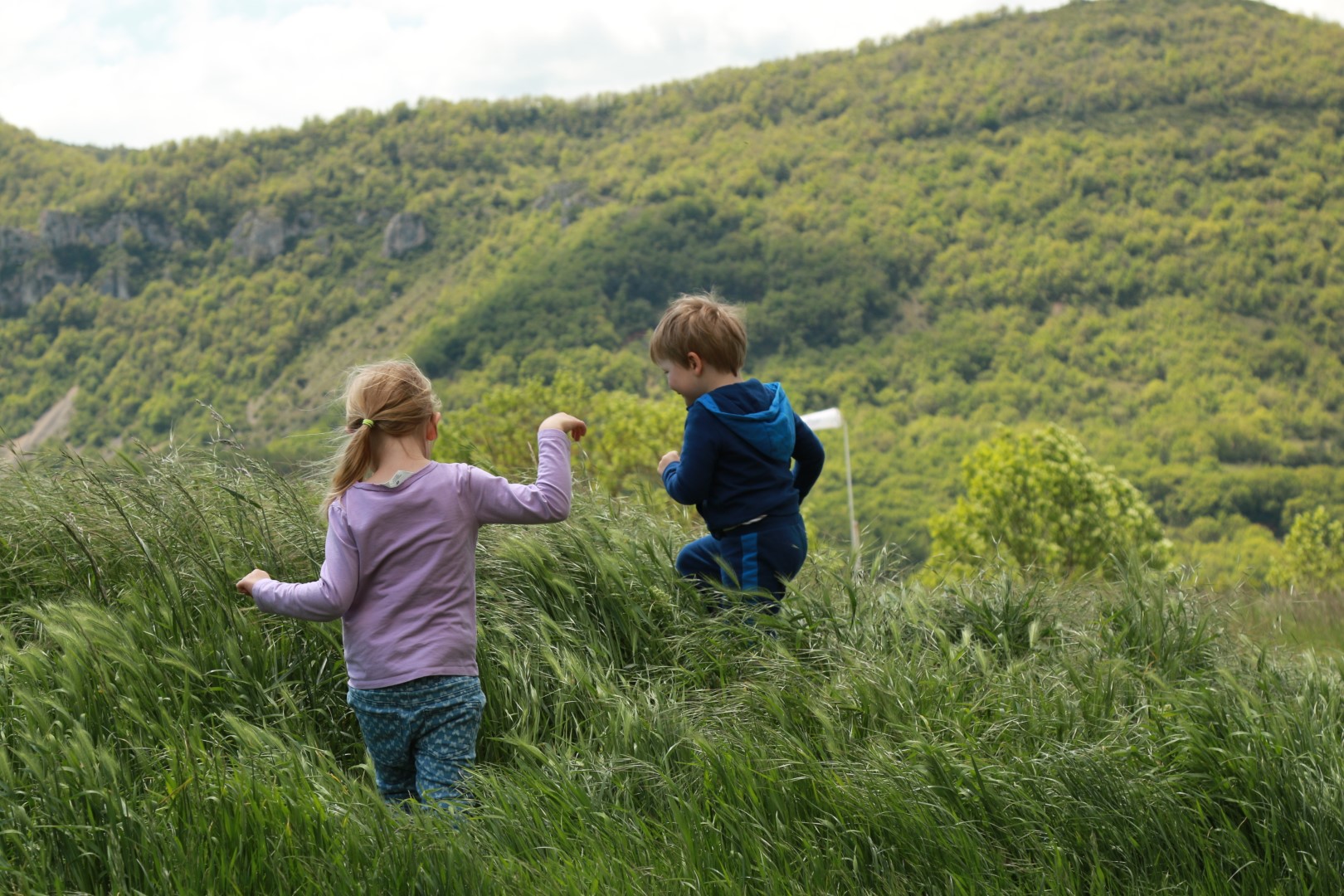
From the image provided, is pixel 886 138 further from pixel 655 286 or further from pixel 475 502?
pixel 475 502

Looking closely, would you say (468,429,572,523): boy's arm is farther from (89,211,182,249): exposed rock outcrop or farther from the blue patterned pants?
(89,211,182,249): exposed rock outcrop

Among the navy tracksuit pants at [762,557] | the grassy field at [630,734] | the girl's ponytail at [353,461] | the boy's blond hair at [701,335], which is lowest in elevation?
the grassy field at [630,734]

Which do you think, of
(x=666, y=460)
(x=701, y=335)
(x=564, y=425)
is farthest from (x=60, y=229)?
(x=564, y=425)

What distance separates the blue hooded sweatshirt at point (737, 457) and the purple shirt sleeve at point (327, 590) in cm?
106

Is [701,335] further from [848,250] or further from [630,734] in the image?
[848,250]

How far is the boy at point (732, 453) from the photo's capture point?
3.33 metres

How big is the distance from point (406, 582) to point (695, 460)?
40.3 inches

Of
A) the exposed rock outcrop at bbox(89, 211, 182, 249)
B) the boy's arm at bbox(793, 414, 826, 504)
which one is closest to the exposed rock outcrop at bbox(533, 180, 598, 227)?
the exposed rock outcrop at bbox(89, 211, 182, 249)

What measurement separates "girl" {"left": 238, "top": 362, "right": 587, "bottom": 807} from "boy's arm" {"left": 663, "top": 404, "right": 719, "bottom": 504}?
2.19 ft

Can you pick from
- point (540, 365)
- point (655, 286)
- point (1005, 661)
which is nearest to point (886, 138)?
point (655, 286)

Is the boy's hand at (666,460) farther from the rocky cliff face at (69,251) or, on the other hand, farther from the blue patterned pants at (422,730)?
the rocky cliff face at (69,251)

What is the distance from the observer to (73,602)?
3086 millimetres

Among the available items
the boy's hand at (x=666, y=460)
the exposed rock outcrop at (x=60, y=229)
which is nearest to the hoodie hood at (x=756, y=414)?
the boy's hand at (x=666, y=460)

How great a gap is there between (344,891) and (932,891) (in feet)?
3.79
